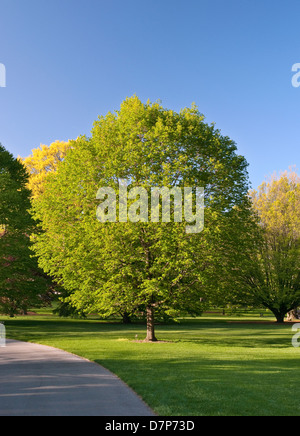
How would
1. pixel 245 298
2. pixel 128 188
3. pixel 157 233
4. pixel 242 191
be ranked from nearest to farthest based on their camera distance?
pixel 157 233 → pixel 128 188 → pixel 242 191 → pixel 245 298

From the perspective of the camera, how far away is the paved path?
8.53 metres

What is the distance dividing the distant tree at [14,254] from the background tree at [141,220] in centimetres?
687

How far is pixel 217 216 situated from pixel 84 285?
28.1 feet

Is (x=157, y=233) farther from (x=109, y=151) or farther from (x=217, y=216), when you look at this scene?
(x=109, y=151)

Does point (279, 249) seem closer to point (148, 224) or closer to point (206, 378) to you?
point (148, 224)

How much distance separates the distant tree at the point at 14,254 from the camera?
33950 mm

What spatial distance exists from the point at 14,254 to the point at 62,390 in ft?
80.5

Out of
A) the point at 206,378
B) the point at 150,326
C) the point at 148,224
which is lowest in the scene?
the point at 150,326

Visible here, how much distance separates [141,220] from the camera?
75.9 feet

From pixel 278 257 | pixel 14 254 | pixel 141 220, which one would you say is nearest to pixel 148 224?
pixel 141 220

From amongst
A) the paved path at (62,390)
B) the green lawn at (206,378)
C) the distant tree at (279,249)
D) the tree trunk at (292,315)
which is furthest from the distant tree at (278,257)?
the paved path at (62,390)

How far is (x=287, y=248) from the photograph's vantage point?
4572 cm

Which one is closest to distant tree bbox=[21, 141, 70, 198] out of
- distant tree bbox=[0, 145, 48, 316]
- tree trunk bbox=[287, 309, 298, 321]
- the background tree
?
Result: distant tree bbox=[0, 145, 48, 316]
